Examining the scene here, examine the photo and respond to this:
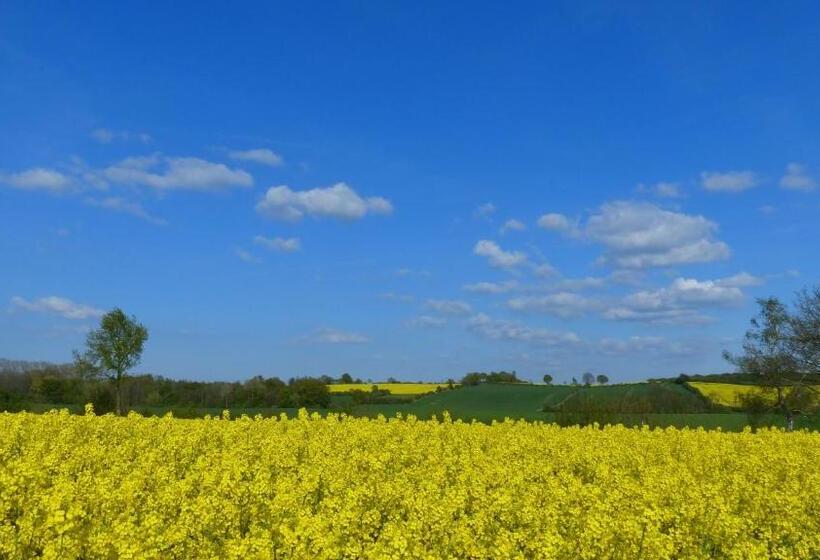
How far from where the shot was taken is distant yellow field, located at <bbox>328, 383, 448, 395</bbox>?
76750 mm

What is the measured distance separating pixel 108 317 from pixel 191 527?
49.4 m

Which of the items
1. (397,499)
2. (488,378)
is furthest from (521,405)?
(397,499)

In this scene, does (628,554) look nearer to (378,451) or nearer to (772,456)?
(378,451)

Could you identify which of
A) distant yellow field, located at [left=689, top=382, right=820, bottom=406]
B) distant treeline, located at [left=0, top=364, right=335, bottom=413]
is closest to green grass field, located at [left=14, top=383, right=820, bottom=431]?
distant yellow field, located at [left=689, top=382, right=820, bottom=406]

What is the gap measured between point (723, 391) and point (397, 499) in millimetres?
56803

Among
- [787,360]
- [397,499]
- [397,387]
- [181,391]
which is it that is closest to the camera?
[397,499]

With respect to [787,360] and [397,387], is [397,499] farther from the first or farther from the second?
[397,387]

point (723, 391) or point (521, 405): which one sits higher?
point (723, 391)

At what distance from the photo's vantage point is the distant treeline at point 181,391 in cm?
6128

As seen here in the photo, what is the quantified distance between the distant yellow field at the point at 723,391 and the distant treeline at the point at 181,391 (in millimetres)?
33917

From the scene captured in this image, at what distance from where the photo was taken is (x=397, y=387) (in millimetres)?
81812

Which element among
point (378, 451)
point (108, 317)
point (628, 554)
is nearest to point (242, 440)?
point (378, 451)

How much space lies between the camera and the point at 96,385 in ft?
196

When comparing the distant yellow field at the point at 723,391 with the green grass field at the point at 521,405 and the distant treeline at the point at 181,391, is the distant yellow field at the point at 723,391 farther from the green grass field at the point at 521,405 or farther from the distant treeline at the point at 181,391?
the distant treeline at the point at 181,391
